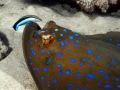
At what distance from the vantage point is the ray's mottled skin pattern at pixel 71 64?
2547 mm

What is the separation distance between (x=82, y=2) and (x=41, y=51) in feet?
7.32

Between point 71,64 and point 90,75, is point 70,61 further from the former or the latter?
point 90,75

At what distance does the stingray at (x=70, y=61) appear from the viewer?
8.37 feet

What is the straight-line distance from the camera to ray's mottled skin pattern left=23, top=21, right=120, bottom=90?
8.36 ft

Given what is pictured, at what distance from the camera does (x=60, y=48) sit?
279 centimetres

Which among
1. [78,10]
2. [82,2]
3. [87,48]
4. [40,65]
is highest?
[87,48]

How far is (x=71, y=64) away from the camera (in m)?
2.65

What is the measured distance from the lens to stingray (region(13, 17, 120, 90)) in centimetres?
255

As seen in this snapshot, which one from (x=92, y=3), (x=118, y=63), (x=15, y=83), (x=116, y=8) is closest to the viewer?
(x=118, y=63)

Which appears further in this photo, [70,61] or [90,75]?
[70,61]

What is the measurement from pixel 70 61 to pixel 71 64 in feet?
0.14

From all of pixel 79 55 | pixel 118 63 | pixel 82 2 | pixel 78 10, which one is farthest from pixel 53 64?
pixel 78 10

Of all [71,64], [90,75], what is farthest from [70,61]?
[90,75]

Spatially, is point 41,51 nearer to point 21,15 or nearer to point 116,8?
point 21,15
